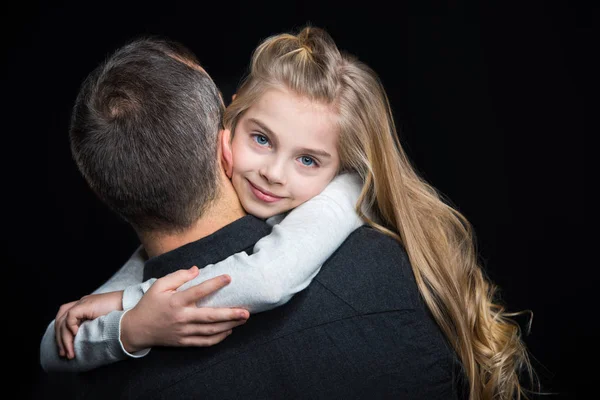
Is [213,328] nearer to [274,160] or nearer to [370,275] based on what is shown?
[370,275]

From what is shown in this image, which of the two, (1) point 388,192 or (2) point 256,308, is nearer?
(2) point 256,308

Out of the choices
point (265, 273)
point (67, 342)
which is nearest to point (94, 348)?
→ point (67, 342)

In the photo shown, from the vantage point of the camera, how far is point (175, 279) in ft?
5.60

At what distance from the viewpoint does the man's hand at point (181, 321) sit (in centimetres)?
164

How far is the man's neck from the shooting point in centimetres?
185

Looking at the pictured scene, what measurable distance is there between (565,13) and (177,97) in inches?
84.3

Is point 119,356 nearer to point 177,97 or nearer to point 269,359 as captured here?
point 269,359

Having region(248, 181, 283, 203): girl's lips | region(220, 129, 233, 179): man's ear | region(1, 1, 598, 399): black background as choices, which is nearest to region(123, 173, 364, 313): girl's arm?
region(248, 181, 283, 203): girl's lips

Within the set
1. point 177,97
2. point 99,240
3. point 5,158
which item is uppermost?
point 177,97

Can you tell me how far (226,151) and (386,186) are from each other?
0.47m

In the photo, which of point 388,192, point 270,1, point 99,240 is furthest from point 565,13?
point 99,240

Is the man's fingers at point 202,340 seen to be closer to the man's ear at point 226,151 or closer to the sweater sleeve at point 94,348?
the sweater sleeve at point 94,348

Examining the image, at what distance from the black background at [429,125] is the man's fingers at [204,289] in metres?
2.01

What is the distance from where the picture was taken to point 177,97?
1.80 metres
